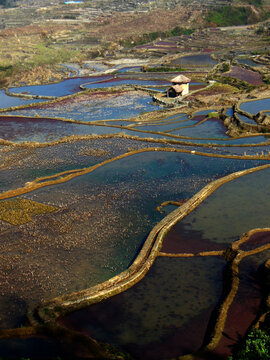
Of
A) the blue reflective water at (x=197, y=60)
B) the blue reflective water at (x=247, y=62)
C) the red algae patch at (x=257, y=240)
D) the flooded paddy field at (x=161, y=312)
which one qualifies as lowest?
the flooded paddy field at (x=161, y=312)

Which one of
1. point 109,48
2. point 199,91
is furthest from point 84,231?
point 109,48

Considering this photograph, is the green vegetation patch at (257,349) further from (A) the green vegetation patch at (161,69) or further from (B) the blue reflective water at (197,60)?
(B) the blue reflective water at (197,60)

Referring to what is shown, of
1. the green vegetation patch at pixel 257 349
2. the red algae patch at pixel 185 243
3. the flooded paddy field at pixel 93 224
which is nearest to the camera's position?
the green vegetation patch at pixel 257 349

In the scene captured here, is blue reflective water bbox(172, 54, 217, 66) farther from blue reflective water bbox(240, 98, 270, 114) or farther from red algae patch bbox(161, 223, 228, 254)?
red algae patch bbox(161, 223, 228, 254)

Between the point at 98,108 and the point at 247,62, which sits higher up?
the point at 247,62

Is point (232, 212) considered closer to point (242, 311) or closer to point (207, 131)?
point (242, 311)

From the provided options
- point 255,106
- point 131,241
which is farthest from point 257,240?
point 255,106

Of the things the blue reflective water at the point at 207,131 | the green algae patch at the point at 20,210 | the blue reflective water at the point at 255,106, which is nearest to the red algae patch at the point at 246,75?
the blue reflective water at the point at 255,106
